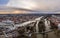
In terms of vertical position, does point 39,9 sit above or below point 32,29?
above

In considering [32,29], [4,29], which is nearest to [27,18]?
A: [32,29]

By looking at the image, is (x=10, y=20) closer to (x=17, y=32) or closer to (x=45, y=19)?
(x=17, y=32)

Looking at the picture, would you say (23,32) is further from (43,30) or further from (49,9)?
(49,9)

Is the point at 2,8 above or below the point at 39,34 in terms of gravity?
above

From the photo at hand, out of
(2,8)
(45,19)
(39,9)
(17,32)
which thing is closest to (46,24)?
(45,19)

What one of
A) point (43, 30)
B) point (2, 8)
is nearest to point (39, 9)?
point (43, 30)

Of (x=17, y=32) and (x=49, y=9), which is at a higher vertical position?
(x=49, y=9)

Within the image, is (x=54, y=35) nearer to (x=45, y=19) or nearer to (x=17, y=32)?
(x=45, y=19)
